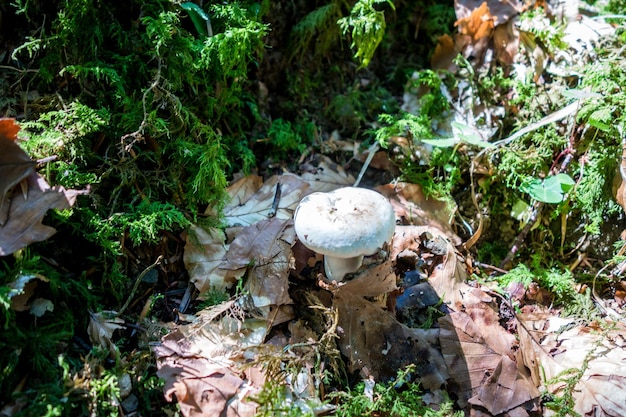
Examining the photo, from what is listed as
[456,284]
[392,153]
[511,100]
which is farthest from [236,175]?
[511,100]

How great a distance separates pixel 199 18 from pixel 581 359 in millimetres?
2731

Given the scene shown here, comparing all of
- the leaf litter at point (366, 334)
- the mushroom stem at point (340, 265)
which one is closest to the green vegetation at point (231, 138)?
the leaf litter at point (366, 334)

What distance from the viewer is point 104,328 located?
2168mm

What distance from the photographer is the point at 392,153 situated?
3221mm

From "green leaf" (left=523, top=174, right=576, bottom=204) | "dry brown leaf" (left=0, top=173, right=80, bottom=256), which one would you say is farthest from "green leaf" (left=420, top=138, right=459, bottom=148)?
"dry brown leaf" (left=0, top=173, right=80, bottom=256)

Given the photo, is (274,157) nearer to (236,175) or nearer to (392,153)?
(236,175)

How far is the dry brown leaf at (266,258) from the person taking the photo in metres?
2.43

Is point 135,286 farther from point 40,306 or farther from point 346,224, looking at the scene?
point 346,224

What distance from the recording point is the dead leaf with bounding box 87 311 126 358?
212 cm

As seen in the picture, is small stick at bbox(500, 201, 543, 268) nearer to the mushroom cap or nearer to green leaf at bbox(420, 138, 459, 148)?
green leaf at bbox(420, 138, 459, 148)

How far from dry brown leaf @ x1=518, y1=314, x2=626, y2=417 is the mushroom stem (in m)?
0.96

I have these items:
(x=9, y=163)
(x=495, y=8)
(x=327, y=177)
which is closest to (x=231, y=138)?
(x=327, y=177)

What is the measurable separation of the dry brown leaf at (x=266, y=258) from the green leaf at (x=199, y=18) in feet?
3.71

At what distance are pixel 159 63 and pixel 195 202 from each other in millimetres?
767
